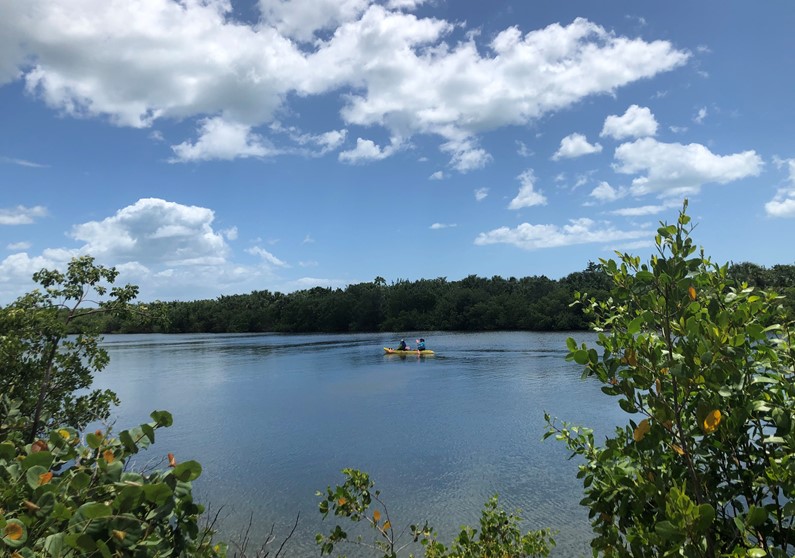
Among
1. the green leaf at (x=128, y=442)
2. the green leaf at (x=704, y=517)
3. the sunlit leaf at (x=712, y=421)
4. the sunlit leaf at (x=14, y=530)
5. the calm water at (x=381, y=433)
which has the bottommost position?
the calm water at (x=381, y=433)

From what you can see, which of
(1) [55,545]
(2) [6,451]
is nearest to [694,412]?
(1) [55,545]

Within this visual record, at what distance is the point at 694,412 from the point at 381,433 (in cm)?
1988

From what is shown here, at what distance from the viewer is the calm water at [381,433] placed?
13.1 metres

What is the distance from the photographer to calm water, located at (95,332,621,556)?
516 inches

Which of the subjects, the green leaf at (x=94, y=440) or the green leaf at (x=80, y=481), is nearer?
the green leaf at (x=80, y=481)

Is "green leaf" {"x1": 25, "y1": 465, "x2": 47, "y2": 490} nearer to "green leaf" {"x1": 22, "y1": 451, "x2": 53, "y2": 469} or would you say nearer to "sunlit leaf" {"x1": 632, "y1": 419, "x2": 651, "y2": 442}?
"green leaf" {"x1": 22, "y1": 451, "x2": 53, "y2": 469}

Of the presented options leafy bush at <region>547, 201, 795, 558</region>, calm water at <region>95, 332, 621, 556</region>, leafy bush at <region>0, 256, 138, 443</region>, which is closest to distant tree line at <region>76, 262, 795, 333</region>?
calm water at <region>95, 332, 621, 556</region>

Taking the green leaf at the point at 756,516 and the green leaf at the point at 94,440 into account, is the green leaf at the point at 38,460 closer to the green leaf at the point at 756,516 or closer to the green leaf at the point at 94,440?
the green leaf at the point at 94,440

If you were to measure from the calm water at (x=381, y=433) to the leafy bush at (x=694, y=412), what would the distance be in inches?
136

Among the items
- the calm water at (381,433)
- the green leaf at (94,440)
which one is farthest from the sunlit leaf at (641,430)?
the calm water at (381,433)

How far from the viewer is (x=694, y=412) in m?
2.30

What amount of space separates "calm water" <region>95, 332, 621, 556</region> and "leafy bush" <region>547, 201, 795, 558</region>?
346 cm

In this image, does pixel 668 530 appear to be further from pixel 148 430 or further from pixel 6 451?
pixel 6 451

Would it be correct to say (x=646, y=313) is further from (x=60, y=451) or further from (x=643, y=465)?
(x=60, y=451)
